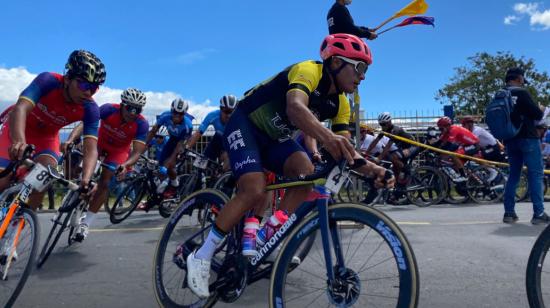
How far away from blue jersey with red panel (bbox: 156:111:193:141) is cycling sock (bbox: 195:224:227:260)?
5371 mm

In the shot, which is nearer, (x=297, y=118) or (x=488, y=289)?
(x=297, y=118)

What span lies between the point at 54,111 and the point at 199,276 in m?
2.53

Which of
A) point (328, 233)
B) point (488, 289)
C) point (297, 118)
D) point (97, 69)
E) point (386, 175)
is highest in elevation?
point (97, 69)

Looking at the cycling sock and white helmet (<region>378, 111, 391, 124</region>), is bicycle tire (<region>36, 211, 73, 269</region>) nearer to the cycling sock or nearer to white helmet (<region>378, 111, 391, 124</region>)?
the cycling sock

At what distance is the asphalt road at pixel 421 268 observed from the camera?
352cm

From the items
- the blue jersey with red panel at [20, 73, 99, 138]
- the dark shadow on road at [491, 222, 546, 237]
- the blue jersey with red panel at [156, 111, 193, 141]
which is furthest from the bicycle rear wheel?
the dark shadow on road at [491, 222, 546, 237]

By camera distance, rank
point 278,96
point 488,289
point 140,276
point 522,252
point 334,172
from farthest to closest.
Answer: point 522,252, point 140,276, point 488,289, point 278,96, point 334,172

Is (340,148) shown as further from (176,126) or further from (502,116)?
(176,126)

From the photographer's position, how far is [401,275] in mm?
2164

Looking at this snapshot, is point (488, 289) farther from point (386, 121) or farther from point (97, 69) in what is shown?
point (386, 121)

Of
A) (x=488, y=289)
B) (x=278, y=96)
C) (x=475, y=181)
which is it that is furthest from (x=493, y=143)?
(x=278, y=96)

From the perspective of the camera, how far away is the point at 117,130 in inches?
241

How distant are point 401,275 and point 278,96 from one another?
1.44 metres

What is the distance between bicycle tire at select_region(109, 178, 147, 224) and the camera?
752 centimetres
